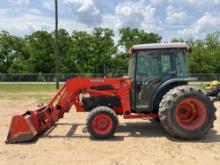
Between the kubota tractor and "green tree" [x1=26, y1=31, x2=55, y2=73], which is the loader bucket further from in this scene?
"green tree" [x1=26, y1=31, x2=55, y2=73]

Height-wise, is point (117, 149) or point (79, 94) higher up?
point (79, 94)

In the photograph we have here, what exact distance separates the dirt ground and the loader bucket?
224 millimetres

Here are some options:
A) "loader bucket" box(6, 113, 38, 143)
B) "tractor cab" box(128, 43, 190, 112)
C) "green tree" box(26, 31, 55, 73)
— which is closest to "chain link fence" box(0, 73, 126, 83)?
"green tree" box(26, 31, 55, 73)

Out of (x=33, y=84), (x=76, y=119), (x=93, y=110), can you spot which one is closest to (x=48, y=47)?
(x=33, y=84)

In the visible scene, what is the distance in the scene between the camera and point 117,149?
9523 mm

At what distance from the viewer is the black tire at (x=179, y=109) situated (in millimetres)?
10648

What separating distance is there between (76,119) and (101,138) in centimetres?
413

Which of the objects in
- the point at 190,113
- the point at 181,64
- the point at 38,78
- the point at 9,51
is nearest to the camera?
the point at 190,113

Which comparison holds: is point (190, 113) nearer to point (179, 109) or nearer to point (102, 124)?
point (179, 109)

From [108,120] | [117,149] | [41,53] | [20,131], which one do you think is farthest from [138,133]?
[41,53]

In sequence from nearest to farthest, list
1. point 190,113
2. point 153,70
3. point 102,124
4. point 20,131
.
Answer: point 20,131 < point 102,124 < point 190,113 < point 153,70

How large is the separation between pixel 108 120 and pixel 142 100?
3.73 ft

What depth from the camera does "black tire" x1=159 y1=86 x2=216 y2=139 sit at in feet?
34.9

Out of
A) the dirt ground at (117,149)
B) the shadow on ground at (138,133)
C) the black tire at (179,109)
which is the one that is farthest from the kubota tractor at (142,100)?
the dirt ground at (117,149)
